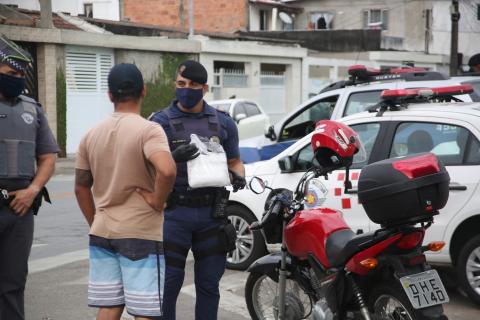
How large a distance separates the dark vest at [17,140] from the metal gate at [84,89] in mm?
18115

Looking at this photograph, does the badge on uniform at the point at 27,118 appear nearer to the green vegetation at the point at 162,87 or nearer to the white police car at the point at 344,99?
the white police car at the point at 344,99

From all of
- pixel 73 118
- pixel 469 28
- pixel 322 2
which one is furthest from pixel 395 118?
pixel 469 28

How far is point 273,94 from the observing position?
1265 inches

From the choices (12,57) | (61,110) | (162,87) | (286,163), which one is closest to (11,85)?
(12,57)

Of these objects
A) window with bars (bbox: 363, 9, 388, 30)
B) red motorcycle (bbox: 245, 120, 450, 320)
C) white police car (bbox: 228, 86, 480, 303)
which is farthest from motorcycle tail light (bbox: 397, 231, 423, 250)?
window with bars (bbox: 363, 9, 388, 30)

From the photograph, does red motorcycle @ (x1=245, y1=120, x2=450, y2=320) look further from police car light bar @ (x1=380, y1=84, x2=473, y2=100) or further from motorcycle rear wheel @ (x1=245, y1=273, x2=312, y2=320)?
police car light bar @ (x1=380, y1=84, x2=473, y2=100)

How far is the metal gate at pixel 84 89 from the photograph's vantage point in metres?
22.9

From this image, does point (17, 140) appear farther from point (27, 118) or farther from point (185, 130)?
point (185, 130)

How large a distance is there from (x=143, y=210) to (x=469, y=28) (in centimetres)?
4510

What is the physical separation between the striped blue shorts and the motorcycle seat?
1095 mm

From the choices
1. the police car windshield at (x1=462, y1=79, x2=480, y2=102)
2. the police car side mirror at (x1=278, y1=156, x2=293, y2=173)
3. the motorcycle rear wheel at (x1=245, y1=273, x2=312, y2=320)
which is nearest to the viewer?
the motorcycle rear wheel at (x1=245, y1=273, x2=312, y2=320)

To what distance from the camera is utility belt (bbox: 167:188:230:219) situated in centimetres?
481

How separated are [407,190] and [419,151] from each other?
257 centimetres

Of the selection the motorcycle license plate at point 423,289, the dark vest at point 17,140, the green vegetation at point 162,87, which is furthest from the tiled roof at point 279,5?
the motorcycle license plate at point 423,289
